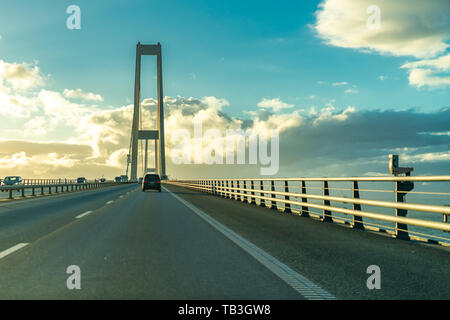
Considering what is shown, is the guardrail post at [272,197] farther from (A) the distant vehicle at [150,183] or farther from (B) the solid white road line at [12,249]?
(A) the distant vehicle at [150,183]

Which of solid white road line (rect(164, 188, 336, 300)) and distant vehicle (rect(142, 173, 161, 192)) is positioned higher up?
distant vehicle (rect(142, 173, 161, 192))

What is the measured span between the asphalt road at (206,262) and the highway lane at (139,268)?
0.01m

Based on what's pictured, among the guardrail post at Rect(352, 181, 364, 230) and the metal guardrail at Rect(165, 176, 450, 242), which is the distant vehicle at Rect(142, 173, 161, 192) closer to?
the metal guardrail at Rect(165, 176, 450, 242)

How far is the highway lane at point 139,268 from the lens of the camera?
4.91m

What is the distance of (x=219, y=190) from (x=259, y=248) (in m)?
25.5

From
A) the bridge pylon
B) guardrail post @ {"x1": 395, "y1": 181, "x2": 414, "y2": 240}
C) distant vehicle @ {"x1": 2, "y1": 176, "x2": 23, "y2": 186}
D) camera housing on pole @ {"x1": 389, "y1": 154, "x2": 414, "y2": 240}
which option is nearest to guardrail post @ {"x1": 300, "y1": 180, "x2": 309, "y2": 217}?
camera housing on pole @ {"x1": 389, "y1": 154, "x2": 414, "y2": 240}

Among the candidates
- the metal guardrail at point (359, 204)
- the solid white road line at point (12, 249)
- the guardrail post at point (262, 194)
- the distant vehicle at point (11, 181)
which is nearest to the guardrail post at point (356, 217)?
the metal guardrail at point (359, 204)

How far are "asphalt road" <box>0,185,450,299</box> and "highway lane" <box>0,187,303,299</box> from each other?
11mm

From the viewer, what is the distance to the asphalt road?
4.98m

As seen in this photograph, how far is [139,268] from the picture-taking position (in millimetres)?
6203

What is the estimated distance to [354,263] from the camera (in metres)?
6.63

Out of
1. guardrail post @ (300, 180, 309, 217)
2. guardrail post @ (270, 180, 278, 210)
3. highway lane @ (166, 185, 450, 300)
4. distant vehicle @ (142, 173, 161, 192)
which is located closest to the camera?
highway lane @ (166, 185, 450, 300)

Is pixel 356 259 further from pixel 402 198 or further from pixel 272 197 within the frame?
pixel 272 197
